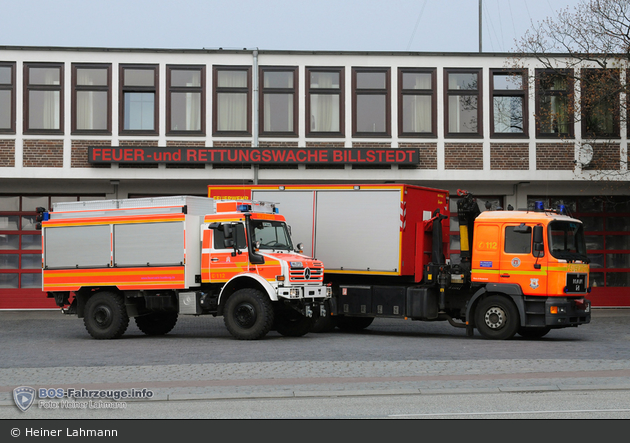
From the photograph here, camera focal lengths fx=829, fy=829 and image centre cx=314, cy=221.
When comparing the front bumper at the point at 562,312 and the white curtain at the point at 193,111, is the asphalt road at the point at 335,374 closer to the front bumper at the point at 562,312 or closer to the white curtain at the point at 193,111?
the front bumper at the point at 562,312

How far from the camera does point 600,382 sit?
35.4ft

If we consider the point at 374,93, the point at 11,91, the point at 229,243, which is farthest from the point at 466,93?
the point at 11,91

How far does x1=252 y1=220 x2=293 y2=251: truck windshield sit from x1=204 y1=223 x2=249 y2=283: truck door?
333mm

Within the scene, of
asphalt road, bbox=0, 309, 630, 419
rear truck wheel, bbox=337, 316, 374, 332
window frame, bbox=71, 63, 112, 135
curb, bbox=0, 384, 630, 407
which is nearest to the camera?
asphalt road, bbox=0, 309, 630, 419

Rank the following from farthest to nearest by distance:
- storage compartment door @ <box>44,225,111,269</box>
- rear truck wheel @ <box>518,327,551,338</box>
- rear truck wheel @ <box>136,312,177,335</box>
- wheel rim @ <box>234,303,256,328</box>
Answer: rear truck wheel @ <box>136,312,177,335</box>
storage compartment door @ <box>44,225,111,269</box>
rear truck wheel @ <box>518,327,551,338</box>
wheel rim @ <box>234,303,256,328</box>

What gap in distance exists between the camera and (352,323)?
65.2ft

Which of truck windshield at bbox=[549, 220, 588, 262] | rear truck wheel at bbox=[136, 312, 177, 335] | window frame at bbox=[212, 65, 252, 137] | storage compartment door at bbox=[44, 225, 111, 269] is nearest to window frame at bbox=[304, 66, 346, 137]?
window frame at bbox=[212, 65, 252, 137]

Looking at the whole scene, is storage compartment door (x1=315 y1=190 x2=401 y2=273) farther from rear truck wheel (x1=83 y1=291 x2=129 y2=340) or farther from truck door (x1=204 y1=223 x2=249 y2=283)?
rear truck wheel (x1=83 y1=291 x2=129 y2=340)

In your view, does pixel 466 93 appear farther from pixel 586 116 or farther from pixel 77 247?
pixel 77 247

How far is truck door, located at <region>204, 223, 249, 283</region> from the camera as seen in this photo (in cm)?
1702

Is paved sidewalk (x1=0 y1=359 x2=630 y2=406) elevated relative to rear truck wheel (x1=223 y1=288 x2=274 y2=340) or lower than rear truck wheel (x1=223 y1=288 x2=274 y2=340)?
lower

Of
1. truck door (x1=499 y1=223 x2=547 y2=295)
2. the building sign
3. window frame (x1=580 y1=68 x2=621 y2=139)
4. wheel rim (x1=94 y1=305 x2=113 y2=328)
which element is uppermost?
window frame (x1=580 y1=68 x2=621 y2=139)

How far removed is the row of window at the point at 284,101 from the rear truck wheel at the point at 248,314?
932 cm

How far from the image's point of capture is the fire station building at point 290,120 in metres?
24.6
